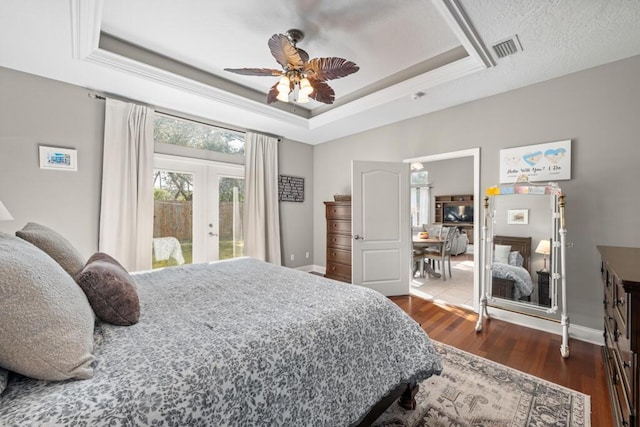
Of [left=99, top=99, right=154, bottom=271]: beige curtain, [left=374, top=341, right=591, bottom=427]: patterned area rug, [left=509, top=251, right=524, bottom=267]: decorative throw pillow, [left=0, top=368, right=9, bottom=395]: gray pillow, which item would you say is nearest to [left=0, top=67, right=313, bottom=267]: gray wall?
[left=99, top=99, right=154, bottom=271]: beige curtain

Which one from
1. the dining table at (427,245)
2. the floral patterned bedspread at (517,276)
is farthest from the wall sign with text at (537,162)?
the dining table at (427,245)

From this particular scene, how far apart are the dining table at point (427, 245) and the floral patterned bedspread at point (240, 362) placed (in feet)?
10.2

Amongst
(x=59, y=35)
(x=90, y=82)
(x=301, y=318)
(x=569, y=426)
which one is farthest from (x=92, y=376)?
(x=90, y=82)

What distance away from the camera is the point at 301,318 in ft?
4.17

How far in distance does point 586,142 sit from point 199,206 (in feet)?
15.3

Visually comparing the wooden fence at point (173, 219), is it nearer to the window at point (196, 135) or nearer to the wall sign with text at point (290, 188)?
the window at point (196, 135)

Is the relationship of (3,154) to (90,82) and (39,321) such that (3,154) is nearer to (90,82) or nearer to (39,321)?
(90,82)

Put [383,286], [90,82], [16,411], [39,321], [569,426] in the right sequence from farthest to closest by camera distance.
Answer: [383,286], [90,82], [569,426], [39,321], [16,411]

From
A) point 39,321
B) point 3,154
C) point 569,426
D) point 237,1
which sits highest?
point 237,1

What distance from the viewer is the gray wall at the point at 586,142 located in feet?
7.73

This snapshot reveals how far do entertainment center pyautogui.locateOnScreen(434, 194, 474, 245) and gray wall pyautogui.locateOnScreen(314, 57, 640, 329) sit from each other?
5165mm

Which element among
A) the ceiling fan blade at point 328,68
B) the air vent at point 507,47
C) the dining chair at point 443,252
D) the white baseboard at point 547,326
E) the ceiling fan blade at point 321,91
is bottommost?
the white baseboard at point 547,326

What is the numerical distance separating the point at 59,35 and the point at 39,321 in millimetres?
2575

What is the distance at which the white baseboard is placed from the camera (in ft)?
8.15
